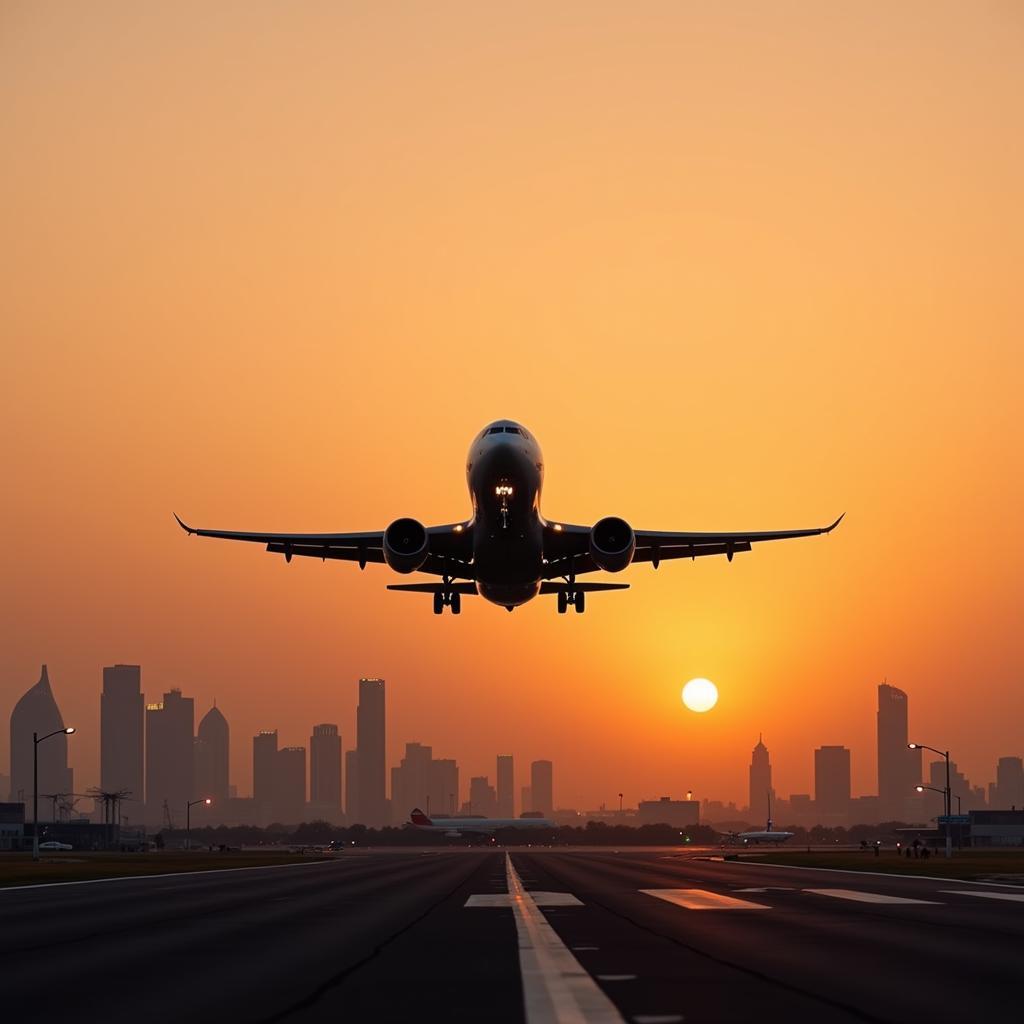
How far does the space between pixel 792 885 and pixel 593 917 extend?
17426 mm

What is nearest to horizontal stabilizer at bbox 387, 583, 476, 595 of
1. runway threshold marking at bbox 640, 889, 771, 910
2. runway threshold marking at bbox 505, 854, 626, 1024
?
runway threshold marking at bbox 640, 889, 771, 910

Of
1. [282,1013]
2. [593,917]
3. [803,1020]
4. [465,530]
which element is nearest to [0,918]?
[593,917]

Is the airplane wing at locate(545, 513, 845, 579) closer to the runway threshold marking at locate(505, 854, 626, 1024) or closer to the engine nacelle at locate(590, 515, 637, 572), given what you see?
the engine nacelle at locate(590, 515, 637, 572)

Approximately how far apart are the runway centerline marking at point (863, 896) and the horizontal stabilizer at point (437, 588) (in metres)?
22.4

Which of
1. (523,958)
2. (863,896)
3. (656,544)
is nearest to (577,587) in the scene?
(656,544)

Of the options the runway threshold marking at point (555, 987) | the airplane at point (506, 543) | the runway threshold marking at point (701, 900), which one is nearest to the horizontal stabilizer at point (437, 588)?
the airplane at point (506, 543)

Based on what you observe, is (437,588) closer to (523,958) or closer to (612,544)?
(612,544)

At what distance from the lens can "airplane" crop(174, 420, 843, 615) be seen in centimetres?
4694

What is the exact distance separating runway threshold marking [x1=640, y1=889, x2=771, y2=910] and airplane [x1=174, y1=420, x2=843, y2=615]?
14.2 m

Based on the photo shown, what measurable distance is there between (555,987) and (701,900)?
1852cm

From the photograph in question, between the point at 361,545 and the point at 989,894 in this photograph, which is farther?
the point at 361,545

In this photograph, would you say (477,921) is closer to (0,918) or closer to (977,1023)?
(0,918)

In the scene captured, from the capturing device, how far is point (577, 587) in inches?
2283

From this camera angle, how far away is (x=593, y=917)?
26.5 meters
